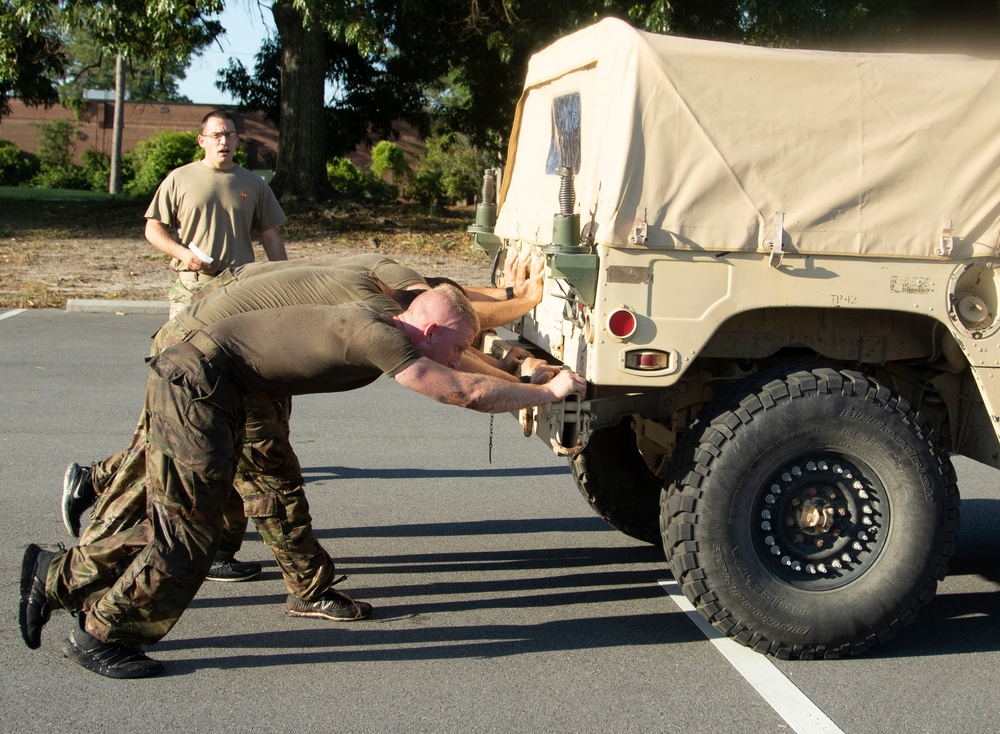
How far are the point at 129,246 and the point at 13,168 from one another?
27158 mm

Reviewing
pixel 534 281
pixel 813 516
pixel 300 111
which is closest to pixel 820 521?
pixel 813 516

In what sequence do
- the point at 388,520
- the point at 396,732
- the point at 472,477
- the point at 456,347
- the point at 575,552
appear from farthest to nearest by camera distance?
the point at 472,477
the point at 388,520
the point at 575,552
the point at 456,347
the point at 396,732

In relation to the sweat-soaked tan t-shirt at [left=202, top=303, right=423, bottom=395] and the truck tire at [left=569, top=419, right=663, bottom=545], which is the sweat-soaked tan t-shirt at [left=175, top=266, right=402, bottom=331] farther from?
the truck tire at [left=569, top=419, right=663, bottom=545]

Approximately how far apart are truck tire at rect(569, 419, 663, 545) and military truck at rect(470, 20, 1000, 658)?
109 cm

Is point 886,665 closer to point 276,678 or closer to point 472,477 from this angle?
point 276,678

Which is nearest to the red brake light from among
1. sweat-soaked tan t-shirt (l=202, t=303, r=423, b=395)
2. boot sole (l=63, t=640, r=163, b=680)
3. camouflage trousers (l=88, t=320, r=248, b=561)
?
sweat-soaked tan t-shirt (l=202, t=303, r=423, b=395)

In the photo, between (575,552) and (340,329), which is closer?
(340,329)

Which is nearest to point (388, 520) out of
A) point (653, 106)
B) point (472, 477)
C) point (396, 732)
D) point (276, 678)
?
point (472, 477)

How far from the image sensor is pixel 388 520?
592 centimetres

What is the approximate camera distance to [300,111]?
61.8ft

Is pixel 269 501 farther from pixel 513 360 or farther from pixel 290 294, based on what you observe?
pixel 513 360

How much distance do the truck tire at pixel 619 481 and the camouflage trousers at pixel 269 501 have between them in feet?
4.59

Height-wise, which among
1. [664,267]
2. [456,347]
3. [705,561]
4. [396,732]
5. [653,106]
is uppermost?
[653,106]

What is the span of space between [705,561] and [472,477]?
283 centimetres
